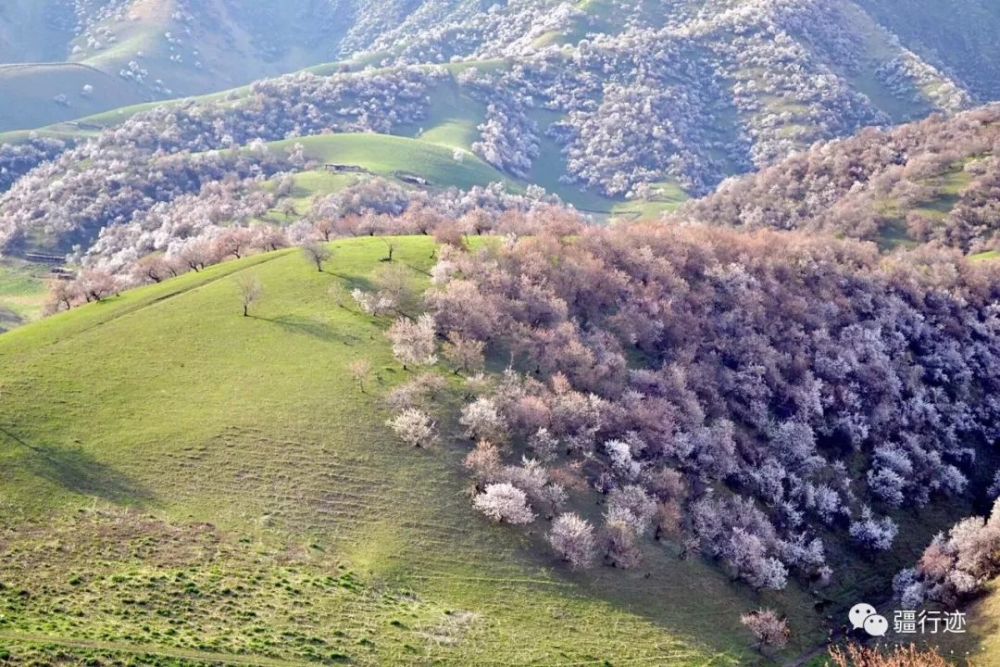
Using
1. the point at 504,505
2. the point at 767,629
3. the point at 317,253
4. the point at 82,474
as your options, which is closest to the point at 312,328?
the point at 317,253

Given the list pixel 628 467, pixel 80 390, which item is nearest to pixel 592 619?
pixel 628 467

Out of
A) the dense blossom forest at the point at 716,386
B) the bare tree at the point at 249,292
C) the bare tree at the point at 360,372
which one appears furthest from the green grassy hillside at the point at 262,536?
the bare tree at the point at 249,292

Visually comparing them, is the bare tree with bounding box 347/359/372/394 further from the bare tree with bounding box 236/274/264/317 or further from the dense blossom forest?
the bare tree with bounding box 236/274/264/317

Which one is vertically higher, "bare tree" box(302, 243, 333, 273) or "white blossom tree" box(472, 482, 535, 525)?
"bare tree" box(302, 243, 333, 273)

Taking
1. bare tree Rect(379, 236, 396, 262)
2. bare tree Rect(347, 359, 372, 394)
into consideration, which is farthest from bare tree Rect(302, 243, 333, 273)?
bare tree Rect(347, 359, 372, 394)

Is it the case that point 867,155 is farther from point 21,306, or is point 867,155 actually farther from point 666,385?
point 21,306

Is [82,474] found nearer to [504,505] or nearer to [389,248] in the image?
[504,505]

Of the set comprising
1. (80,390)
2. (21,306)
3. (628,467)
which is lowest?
(21,306)
